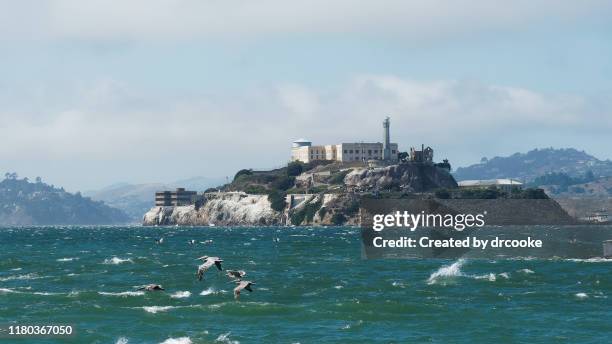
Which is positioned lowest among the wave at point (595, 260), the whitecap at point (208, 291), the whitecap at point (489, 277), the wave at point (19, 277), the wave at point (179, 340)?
the wave at point (179, 340)

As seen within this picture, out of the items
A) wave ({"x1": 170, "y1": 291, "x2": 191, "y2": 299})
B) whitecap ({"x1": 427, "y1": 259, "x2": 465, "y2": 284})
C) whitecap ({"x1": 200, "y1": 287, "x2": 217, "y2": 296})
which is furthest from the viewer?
whitecap ({"x1": 427, "y1": 259, "x2": 465, "y2": 284})

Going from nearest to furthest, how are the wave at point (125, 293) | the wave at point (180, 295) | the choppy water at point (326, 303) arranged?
the choppy water at point (326, 303)
the wave at point (180, 295)
the wave at point (125, 293)

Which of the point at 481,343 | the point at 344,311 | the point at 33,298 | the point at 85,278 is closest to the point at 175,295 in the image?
the point at 33,298

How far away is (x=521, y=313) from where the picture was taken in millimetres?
76938

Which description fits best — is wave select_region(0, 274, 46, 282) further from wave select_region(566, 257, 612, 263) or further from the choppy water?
wave select_region(566, 257, 612, 263)

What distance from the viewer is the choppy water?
222 feet

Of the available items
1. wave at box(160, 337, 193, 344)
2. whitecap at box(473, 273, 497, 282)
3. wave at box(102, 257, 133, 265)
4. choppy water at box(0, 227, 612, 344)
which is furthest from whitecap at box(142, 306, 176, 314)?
wave at box(102, 257, 133, 265)

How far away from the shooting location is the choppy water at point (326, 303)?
67688 mm

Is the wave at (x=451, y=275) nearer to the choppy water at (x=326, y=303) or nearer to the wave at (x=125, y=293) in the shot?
the choppy water at (x=326, y=303)

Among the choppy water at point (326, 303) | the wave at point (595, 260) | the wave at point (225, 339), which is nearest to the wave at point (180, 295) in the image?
the choppy water at point (326, 303)

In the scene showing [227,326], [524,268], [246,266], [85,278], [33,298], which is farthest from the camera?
[246,266]

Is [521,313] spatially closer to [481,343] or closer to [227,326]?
[481,343]

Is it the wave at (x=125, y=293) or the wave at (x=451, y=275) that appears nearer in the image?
the wave at (x=125, y=293)

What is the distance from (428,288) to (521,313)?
1851cm
